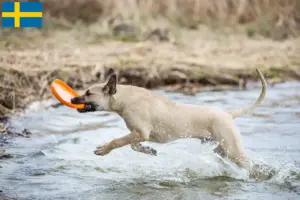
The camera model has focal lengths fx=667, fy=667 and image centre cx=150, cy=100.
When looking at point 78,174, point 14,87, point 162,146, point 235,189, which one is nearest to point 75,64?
point 14,87

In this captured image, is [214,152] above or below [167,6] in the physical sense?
below

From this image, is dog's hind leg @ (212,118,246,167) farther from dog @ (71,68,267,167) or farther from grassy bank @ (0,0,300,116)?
grassy bank @ (0,0,300,116)

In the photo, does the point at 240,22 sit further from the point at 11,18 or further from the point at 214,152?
the point at 214,152

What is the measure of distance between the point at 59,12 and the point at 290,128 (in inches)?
402

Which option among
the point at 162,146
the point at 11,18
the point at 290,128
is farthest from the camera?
the point at 11,18

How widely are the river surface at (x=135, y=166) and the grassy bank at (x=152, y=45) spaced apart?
1496 mm

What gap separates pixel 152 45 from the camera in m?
14.8

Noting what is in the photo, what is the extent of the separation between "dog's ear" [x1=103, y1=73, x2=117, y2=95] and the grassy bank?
124 inches

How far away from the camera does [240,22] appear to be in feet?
61.3

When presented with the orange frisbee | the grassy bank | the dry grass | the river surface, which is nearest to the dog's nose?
the orange frisbee

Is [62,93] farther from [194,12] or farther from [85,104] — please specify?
[194,12]

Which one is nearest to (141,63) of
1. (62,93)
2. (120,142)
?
(62,93)

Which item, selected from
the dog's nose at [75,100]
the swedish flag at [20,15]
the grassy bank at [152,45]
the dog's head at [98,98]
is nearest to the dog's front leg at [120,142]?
the dog's head at [98,98]

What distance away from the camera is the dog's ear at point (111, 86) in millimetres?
6781
